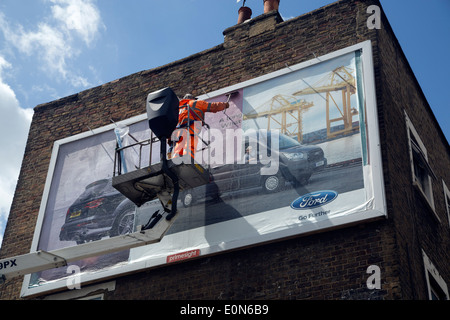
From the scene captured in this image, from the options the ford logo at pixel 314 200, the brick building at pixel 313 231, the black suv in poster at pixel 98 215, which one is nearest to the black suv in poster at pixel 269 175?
the ford logo at pixel 314 200

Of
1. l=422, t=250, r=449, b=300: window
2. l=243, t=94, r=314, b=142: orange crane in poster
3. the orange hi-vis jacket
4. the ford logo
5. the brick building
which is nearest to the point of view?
the brick building

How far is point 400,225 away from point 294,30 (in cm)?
481

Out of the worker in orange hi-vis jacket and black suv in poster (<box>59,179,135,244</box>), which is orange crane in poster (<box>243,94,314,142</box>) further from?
black suv in poster (<box>59,179,135,244</box>)

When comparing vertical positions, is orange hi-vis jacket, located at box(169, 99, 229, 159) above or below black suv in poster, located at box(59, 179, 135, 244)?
above

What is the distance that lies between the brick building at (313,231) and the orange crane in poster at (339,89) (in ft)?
1.53

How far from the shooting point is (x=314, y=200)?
11.7m

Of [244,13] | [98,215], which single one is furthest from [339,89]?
[98,215]

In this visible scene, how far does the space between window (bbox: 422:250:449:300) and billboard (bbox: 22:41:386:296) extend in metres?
1.64

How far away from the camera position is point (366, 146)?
38.4 ft

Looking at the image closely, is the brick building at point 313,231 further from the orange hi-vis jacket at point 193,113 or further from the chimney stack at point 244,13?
the orange hi-vis jacket at point 193,113

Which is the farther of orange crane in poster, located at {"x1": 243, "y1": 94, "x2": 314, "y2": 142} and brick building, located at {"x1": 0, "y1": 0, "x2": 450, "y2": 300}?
orange crane in poster, located at {"x1": 243, "y1": 94, "x2": 314, "y2": 142}

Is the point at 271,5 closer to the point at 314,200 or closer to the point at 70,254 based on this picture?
the point at 314,200

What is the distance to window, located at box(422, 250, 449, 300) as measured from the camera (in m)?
11.8

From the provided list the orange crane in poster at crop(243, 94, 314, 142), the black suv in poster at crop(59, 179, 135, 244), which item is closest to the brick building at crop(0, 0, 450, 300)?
the orange crane in poster at crop(243, 94, 314, 142)
